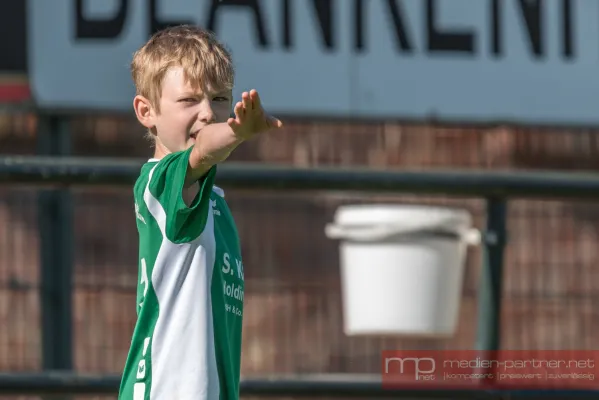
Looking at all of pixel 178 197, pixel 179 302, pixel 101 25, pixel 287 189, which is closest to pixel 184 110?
pixel 178 197

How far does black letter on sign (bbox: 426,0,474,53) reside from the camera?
13.4 feet

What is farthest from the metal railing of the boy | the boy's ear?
the boy

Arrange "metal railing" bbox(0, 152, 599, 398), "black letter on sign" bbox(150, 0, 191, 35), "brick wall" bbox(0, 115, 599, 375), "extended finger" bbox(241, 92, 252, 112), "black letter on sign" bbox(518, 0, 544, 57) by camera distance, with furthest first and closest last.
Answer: "brick wall" bbox(0, 115, 599, 375) → "black letter on sign" bbox(518, 0, 544, 57) → "black letter on sign" bbox(150, 0, 191, 35) → "metal railing" bbox(0, 152, 599, 398) → "extended finger" bbox(241, 92, 252, 112)

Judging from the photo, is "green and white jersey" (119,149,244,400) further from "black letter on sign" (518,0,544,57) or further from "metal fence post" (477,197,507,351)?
"black letter on sign" (518,0,544,57)

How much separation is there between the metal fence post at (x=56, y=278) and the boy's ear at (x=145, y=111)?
84 cm

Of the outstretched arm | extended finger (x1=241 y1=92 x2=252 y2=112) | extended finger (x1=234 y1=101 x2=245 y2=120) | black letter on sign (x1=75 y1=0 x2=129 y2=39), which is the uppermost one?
black letter on sign (x1=75 y1=0 x2=129 y2=39)

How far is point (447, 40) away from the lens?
13.4ft

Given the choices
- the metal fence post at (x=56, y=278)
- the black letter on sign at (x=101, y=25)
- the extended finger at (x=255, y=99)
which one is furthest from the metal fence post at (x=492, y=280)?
the extended finger at (x=255, y=99)

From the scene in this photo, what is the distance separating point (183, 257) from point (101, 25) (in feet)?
5.28

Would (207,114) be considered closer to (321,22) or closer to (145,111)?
(145,111)

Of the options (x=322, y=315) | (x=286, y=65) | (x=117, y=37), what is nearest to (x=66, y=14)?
(x=117, y=37)

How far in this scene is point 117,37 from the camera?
3.98 m

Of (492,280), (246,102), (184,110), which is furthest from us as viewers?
(492,280)

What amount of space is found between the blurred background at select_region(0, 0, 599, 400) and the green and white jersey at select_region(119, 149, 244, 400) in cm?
64
